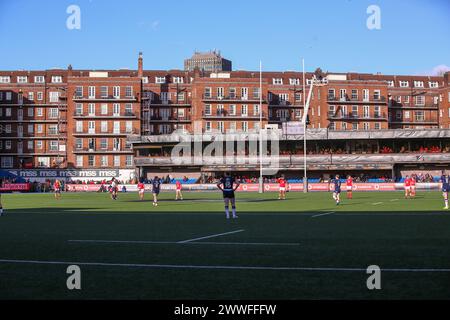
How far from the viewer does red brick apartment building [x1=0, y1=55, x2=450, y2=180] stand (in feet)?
337

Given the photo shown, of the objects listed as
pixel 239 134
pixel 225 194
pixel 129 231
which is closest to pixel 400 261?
pixel 129 231

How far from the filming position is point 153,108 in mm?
110250

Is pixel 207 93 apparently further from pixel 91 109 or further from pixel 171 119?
pixel 91 109

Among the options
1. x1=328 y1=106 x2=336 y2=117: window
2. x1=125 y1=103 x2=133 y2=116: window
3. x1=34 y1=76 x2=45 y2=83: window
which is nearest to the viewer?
x1=125 y1=103 x2=133 y2=116: window

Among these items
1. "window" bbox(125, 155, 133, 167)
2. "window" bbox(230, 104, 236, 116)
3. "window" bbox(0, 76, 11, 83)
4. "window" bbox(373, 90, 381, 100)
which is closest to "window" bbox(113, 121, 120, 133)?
"window" bbox(125, 155, 133, 167)

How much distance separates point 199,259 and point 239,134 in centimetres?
7830

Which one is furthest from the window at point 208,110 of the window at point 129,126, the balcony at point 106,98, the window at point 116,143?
the window at point 116,143

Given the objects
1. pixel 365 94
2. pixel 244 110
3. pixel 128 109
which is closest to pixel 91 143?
pixel 128 109

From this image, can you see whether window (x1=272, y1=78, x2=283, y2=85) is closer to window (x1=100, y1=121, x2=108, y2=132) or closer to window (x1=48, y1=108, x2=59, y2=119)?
window (x1=100, y1=121, x2=108, y2=132)

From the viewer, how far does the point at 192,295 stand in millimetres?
8430

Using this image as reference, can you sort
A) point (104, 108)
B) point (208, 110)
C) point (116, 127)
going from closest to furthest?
1. point (104, 108)
2. point (116, 127)
3. point (208, 110)

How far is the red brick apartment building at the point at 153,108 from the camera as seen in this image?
103 metres

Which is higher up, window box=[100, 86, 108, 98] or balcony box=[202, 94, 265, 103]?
window box=[100, 86, 108, 98]

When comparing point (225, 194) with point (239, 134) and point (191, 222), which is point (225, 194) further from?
point (239, 134)
